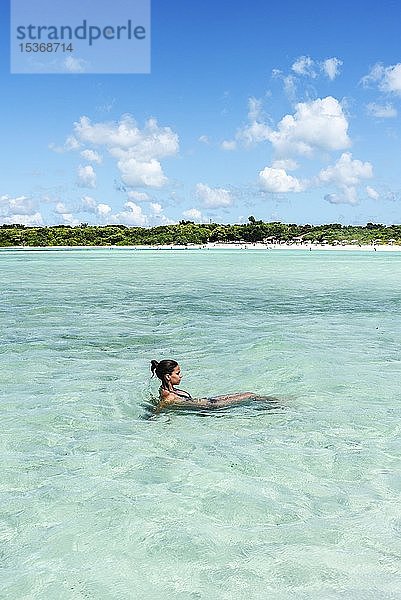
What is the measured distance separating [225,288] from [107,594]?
2341 centimetres

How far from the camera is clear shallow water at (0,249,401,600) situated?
3.93m

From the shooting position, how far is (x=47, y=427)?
6.89 metres

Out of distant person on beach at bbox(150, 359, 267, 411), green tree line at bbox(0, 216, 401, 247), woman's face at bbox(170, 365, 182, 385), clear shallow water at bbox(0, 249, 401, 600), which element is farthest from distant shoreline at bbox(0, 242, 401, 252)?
woman's face at bbox(170, 365, 182, 385)

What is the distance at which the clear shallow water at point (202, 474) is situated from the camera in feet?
12.9

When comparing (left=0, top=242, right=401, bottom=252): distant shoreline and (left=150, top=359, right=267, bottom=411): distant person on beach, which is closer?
(left=150, top=359, right=267, bottom=411): distant person on beach

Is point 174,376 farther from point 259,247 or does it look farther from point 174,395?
point 259,247

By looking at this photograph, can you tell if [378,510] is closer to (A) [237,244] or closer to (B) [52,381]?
(B) [52,381]

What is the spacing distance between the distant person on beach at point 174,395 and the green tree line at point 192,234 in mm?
113836

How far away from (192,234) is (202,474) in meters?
122

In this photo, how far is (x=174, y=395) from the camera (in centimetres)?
725

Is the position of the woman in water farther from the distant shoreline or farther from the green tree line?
the green tree line

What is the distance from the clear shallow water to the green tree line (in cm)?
11147

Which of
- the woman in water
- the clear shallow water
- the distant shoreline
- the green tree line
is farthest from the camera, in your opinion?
the green tree line

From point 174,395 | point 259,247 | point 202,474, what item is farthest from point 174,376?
point 259,247
